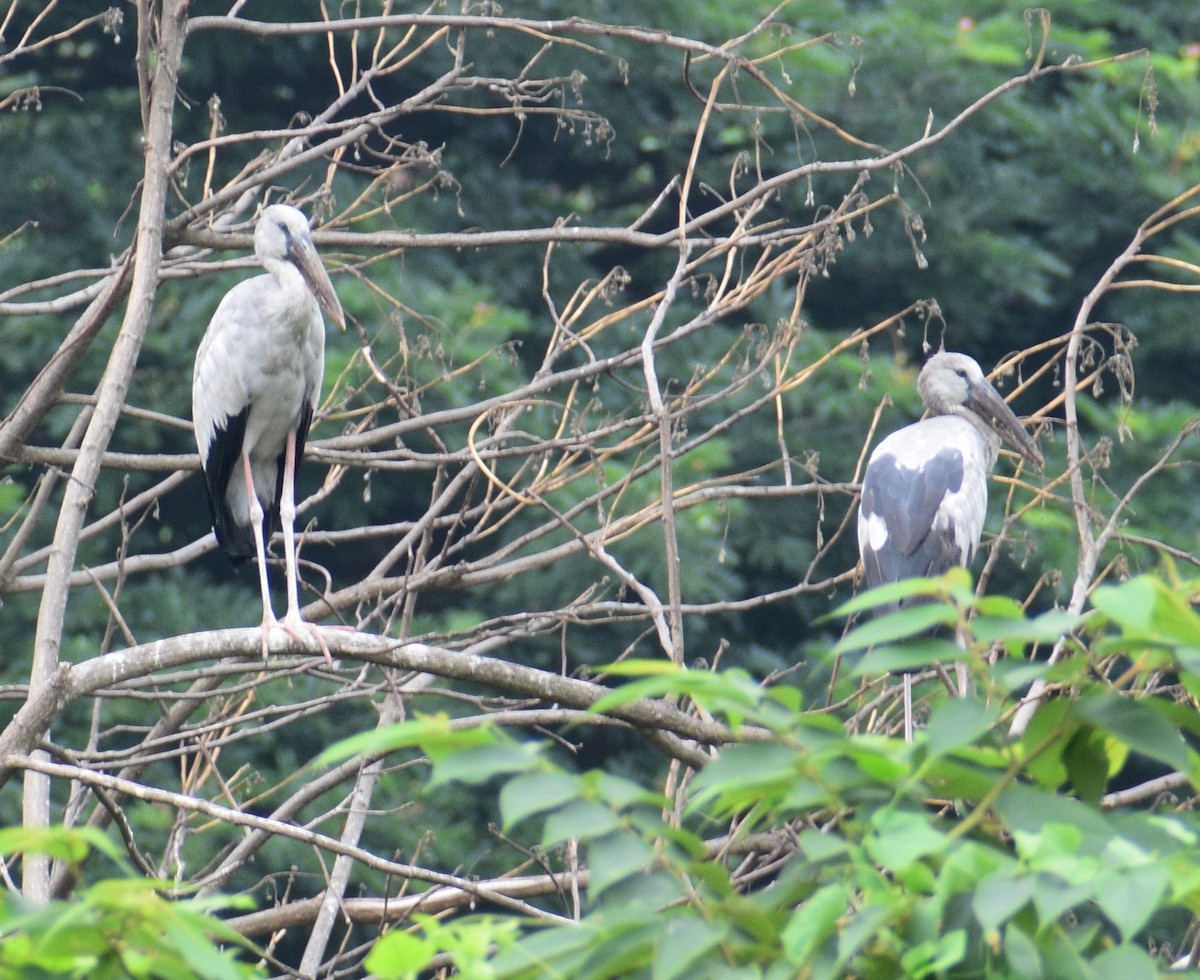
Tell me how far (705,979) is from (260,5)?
839cm

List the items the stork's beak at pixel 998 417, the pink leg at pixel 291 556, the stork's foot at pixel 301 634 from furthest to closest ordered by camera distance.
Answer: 1. the stork's beak at pixel 998 417
2. the pink leg at pixel 291 556
3. the stork's foot at pixel 301 634

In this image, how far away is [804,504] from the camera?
A: 1005 centimetres

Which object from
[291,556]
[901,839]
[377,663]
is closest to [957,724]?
[901,839]

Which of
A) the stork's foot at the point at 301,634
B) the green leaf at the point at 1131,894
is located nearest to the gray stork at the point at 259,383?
the stork's foot at the point at 301,634

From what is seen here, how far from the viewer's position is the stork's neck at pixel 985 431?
5469mm

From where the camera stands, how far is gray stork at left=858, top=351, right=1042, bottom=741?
4.72 metres

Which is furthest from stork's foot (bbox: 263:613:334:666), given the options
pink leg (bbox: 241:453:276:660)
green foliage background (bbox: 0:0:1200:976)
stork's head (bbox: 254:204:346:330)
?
green foliage background (bbox: 0:0:1200:976)

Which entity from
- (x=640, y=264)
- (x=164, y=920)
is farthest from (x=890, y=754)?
(x=640, y=264)

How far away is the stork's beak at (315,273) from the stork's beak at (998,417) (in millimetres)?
1949

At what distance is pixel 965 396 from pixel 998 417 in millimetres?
143

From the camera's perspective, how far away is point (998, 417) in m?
5.46

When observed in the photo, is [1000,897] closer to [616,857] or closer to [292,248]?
[616,857]

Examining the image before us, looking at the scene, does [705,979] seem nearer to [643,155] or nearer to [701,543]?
[701,543]

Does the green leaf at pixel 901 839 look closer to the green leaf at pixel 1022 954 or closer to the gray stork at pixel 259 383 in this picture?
the green leaf at pixel 1022 954
